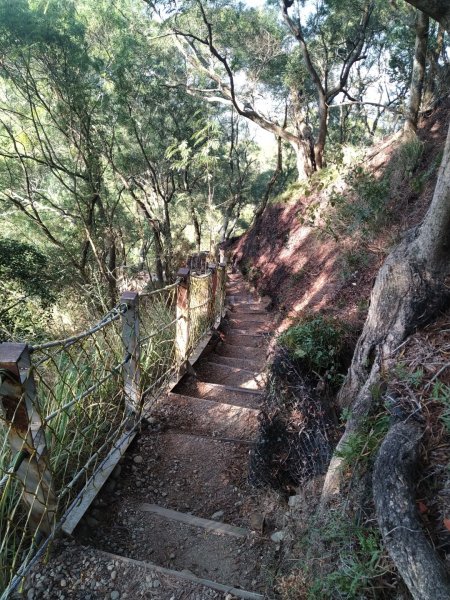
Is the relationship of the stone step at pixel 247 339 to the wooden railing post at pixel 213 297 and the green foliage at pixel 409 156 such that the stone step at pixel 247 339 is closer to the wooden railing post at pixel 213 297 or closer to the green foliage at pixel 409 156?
the wooden railing post at pixel 213 297

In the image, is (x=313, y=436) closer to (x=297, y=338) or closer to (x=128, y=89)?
(x=297, y=338)

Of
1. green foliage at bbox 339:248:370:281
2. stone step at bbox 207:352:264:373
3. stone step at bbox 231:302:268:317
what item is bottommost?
stone step at bbox 231:302:268:317

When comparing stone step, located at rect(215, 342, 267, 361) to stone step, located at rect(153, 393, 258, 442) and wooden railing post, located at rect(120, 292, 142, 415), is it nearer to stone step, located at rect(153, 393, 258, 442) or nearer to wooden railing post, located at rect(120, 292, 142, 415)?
stone step, located at rect(153, 393, 258, 442)

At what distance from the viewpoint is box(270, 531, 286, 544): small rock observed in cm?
225

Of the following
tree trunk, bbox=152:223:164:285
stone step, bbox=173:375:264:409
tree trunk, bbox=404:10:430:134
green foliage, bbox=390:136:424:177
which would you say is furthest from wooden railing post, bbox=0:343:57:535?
tree trunk, bbox=152:223:164:285

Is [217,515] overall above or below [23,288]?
below

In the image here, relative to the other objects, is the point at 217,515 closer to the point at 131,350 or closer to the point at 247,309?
the point at 131,350

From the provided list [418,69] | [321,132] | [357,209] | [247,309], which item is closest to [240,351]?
[357,209]

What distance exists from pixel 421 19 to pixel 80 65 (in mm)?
6483

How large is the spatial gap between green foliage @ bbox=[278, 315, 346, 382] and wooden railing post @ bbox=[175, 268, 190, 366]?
1.30 meters

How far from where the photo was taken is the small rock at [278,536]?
2.25 m

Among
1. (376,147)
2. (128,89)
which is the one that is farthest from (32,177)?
(376,147)

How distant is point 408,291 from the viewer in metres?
2.36

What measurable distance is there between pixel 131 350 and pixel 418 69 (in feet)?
23.2
